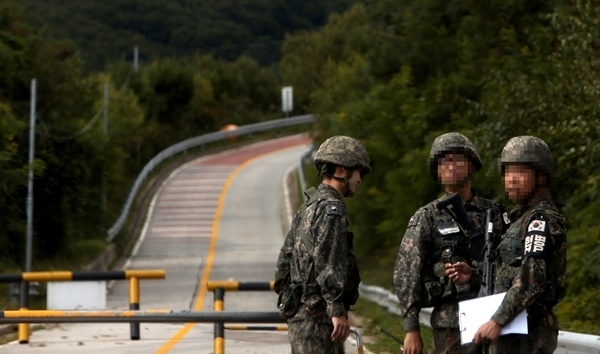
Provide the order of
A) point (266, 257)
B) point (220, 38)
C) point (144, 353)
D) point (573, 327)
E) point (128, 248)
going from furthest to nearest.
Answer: point (220, 38), point (128, 248), point (266, 257), point (573, 327), point (144, 353)

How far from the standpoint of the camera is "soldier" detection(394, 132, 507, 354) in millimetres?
8094

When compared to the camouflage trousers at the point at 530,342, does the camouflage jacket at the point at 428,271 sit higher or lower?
higher

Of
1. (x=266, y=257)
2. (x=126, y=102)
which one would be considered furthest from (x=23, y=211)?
(x=126, y=102)

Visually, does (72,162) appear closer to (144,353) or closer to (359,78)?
(359,78)

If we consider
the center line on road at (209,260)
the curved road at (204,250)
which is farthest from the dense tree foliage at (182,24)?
the center line on road at (209,260)

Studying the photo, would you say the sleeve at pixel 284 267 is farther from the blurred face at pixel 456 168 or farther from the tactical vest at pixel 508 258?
the tactical vest at pixel 508 258

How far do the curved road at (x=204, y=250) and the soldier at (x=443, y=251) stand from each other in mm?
8002

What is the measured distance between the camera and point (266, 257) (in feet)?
129

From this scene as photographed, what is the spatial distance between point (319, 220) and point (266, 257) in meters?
31.1

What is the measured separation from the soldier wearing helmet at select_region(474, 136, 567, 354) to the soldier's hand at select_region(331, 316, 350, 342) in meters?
0.86

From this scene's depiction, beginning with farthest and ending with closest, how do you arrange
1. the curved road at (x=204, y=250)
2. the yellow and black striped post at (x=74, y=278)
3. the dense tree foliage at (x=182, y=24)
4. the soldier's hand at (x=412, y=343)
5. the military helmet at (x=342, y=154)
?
the dense tree foliage at (x=182, y=24), the curved road at (x=204, y=250), the yellow and black striped post at (x=74, y=278), the military helmet at (x=342, y=154), the soldier's hand at (x=412, y=343)

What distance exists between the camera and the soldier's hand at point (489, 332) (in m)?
7.61

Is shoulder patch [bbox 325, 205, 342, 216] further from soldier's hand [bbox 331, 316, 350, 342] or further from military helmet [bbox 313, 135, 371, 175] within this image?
soldier's hand [bbox 331, 316, 350, 342]

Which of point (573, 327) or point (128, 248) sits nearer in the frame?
point (573, 327)
